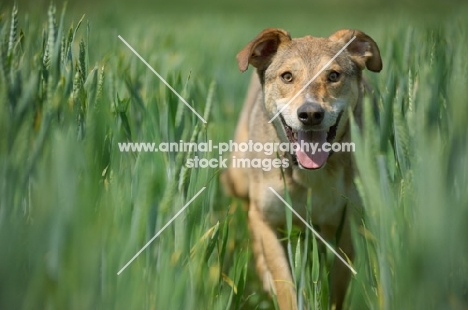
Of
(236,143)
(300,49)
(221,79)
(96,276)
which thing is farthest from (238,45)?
(96,276)

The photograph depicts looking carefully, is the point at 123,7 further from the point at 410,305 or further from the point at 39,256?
the point at 410,305

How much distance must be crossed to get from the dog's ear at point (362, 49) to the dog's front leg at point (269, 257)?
27.5 inches

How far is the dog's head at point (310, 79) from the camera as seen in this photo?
2438 mm

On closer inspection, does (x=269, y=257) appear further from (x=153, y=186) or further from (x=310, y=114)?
(x=153, y=186)

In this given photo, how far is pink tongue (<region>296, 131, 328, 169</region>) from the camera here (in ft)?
8.17

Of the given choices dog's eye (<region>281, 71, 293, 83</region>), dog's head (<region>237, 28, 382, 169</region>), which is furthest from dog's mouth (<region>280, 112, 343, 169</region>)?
dog's eye (<region>281, 71, 293, 83</region>)

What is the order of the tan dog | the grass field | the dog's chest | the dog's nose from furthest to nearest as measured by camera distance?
the dog's chest < the tan dog < the dog's nose < the grass field

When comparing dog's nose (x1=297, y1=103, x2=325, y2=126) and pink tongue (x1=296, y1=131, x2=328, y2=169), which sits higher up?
dog's nose (x1=297, y1=103, x2=325, y2=126)

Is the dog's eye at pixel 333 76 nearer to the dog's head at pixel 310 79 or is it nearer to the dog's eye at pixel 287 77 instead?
the dog's head at pixel 310 79

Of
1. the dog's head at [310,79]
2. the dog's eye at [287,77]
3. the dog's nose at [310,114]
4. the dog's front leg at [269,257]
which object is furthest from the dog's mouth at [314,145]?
the dog's front leg at [269,257]

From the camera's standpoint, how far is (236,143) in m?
3.15

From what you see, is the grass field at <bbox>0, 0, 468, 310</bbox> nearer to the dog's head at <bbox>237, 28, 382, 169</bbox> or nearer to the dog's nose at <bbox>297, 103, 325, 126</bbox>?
the dog's head at <bbox>237, 28, 382, 169</bbox>

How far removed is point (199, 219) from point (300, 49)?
3.71ft

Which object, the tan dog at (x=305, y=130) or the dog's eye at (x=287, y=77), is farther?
the dog's eye at (x=287, y=77)
